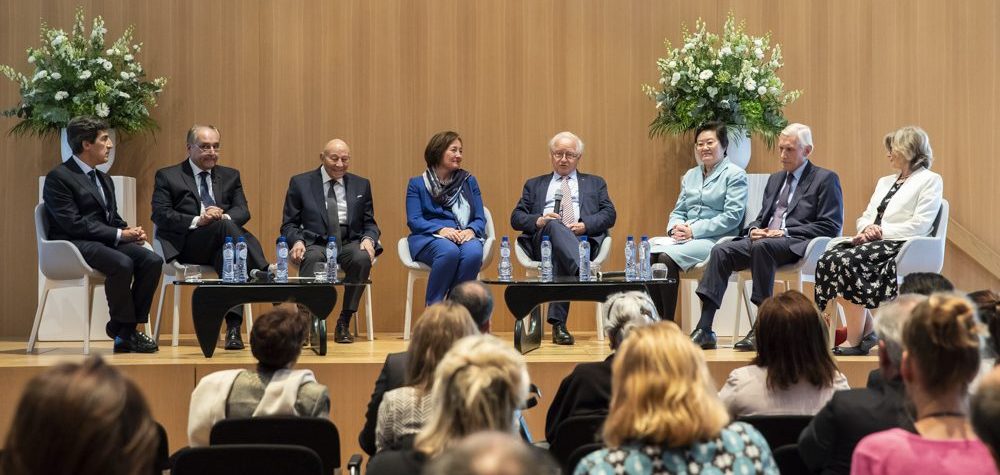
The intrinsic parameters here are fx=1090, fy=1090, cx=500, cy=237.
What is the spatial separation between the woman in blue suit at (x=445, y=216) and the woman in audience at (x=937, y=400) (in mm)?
4525

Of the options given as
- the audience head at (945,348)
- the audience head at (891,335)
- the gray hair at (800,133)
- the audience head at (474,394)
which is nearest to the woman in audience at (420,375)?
the audience head at (474,394)

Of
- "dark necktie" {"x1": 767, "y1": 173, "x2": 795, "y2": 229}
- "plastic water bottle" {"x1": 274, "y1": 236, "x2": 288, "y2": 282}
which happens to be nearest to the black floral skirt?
"dark necktie" {"x1": 767, "y1": 173, "x2": 795, "y2": 229}

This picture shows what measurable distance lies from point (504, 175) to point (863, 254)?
9.47 feet

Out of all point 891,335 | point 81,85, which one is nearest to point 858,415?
point 891,335

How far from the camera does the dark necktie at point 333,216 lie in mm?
6887

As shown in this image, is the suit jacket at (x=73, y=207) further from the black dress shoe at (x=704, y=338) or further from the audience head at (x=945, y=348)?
the audience head at (x=945, y=348)

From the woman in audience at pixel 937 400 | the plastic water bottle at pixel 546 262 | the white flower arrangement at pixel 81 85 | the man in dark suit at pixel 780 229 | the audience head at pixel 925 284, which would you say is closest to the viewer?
the woman in audience at pixel 937 400

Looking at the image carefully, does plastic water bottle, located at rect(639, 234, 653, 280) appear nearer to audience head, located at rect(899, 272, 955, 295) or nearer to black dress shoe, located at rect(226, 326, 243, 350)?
audience head, located at rect(899, 272, 955, 295)

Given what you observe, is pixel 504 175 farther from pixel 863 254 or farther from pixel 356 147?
pixel 863 254

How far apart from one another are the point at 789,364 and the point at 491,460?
221 cm

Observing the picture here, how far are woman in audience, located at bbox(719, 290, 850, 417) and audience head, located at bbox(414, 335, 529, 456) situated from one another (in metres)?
1.30

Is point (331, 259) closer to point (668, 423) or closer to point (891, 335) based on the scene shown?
point (891, 335)

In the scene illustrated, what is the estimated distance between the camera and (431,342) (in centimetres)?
293

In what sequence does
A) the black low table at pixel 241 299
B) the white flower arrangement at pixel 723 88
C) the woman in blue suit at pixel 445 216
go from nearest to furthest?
1. the black low table at pixel 241 299
2. the woman in blue suit at pixel 445 216
3. the white flower arrangement at pixel 723 88
